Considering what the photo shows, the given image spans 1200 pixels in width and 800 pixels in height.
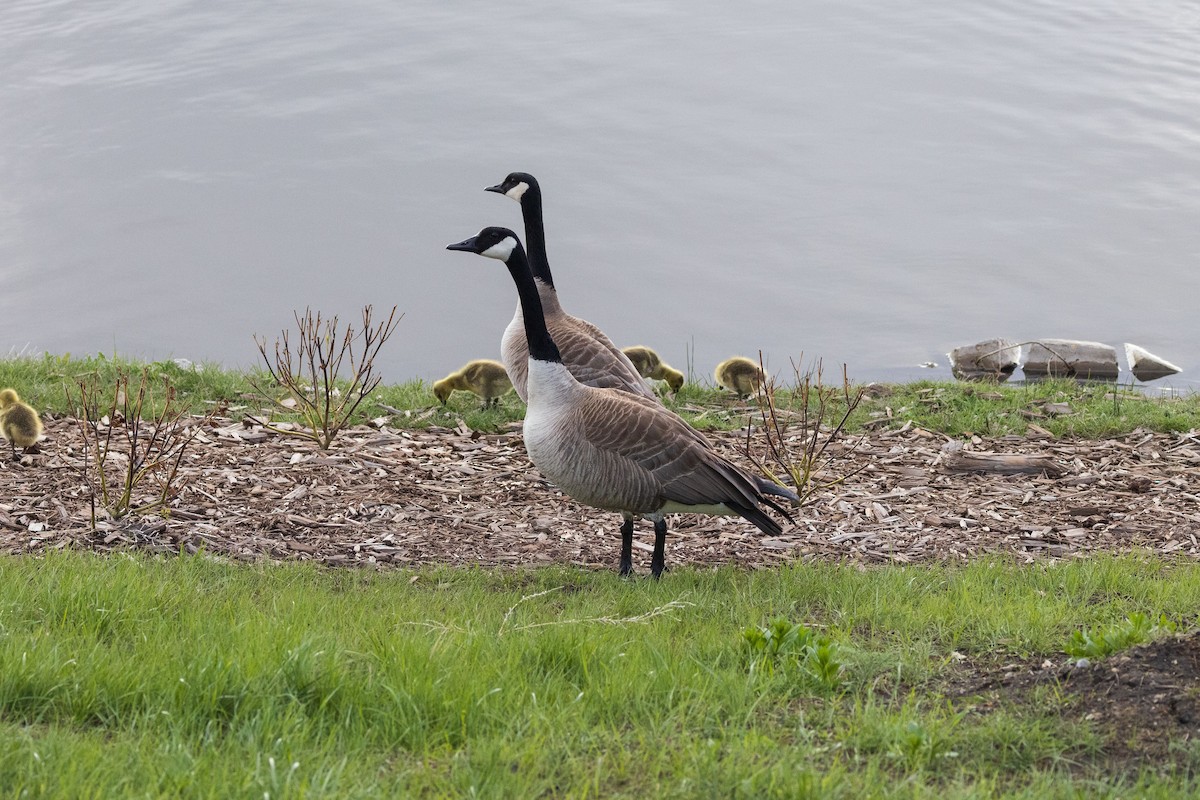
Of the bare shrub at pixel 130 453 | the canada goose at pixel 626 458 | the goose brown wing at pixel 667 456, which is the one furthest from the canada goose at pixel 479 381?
the goose brown wing at pixel 667 456

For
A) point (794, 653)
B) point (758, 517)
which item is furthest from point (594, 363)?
point (794, 653)

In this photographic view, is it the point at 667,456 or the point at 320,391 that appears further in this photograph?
the point at 320,391

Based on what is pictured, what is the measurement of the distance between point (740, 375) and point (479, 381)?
2126mm

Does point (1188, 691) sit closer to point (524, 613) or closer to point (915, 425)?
point (524, 613)

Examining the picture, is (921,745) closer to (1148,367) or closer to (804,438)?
(804,438)

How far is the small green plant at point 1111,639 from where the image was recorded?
430 cm

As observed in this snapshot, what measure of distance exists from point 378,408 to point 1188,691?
20.9 ft

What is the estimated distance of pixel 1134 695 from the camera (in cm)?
392

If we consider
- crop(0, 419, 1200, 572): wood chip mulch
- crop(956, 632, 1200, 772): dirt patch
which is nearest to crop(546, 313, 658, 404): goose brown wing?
crop(0, 419, 1200, 572): wood chip mulch

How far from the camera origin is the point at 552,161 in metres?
16.3

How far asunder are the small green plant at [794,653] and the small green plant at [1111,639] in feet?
2.83

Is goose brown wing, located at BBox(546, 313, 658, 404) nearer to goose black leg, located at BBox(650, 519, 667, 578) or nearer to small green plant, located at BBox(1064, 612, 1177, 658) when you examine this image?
goose black leg, located at BBox(650, 519, 667, 578)

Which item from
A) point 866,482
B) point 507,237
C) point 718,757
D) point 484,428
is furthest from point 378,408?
point 718,757

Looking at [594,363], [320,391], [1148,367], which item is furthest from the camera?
[1148,367]
